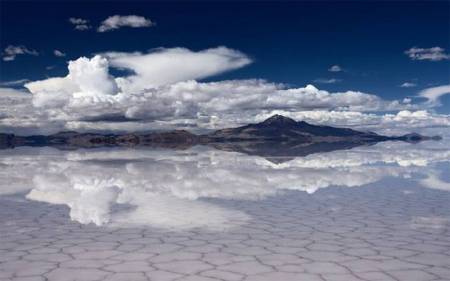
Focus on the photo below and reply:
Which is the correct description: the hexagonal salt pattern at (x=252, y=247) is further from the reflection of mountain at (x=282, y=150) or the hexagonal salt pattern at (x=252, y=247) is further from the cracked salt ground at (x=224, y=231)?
the reflection of mountain at (x=282, y=150)

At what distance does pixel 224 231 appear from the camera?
24.0 feet

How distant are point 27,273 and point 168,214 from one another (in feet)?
12.3

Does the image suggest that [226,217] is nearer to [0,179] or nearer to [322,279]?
[322,279]

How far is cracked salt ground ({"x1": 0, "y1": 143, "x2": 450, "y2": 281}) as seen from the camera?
5.23 m

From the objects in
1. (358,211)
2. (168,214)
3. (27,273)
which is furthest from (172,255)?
(358,211)

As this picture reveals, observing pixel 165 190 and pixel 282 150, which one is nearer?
pixel 165 190

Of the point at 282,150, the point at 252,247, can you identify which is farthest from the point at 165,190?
the point at 282,150

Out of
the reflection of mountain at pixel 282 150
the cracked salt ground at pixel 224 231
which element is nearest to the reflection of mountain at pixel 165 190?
the cracked salt ground at pixel 224 231

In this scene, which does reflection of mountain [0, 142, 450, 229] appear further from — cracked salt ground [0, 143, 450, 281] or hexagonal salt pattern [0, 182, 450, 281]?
hexagonal salt pattern [0, 182, 450, 281]

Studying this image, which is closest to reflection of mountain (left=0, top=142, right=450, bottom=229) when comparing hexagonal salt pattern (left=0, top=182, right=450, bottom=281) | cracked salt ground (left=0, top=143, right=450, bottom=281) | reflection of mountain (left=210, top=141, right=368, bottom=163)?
cracked salt ground (left=0, top=143, right=450, bottom=281)

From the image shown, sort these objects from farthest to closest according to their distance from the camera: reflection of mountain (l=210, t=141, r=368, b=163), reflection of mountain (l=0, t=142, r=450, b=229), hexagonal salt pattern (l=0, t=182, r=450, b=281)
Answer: reflection of mountain (l=210, t=141, r=368, b=163), reflection of mountain (l=0, t=142, r=450, b=229), hexagonal salt pattern (l=0, t=182, r=450, b=281)

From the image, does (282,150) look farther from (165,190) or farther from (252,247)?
(252,247)

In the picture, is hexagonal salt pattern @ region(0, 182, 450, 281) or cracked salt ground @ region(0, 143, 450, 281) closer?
hexagonal salt pattern @ region(0, 182, 450, 281)

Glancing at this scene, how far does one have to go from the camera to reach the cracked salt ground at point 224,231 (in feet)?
17.2
